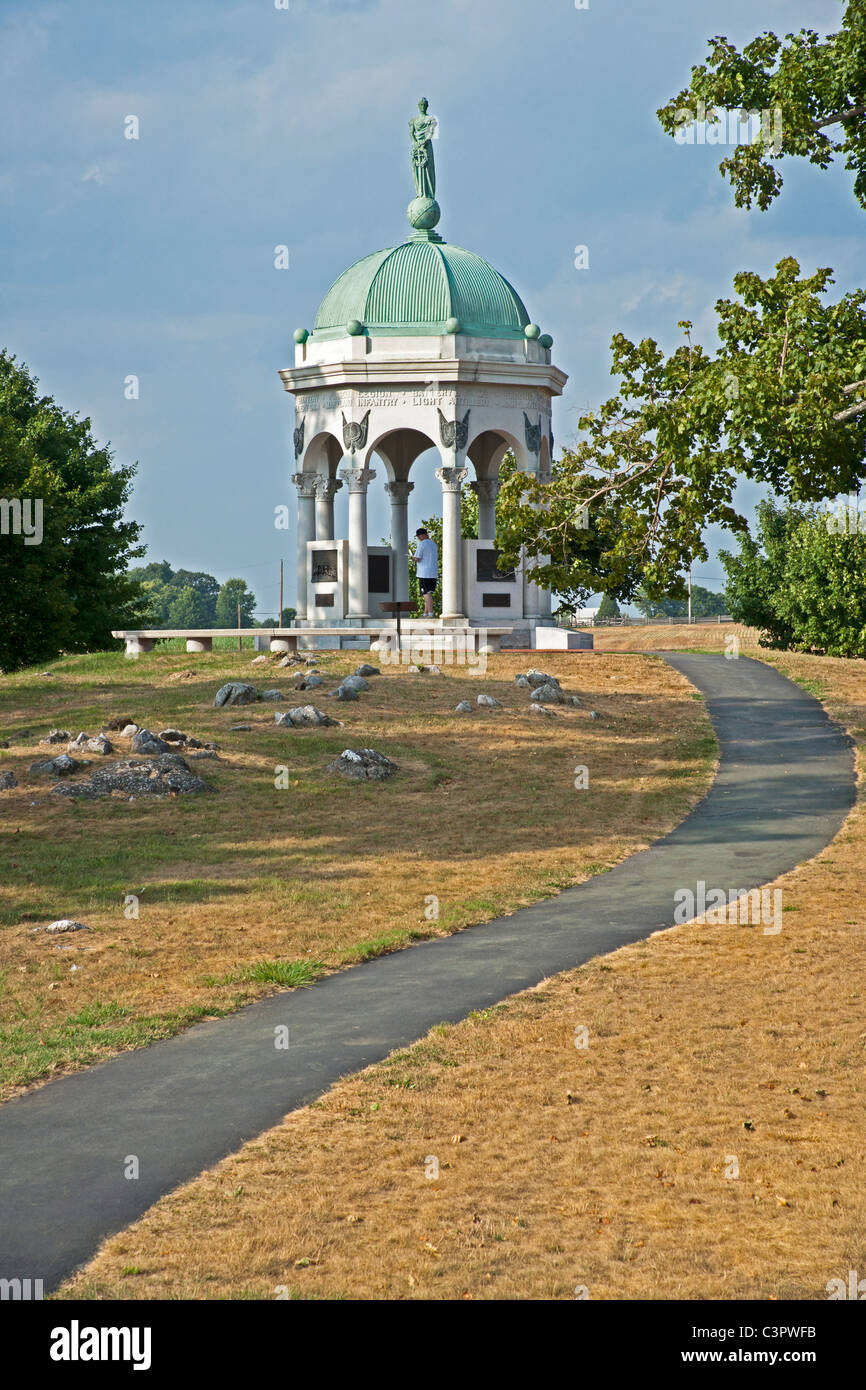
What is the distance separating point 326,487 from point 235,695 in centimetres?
1206

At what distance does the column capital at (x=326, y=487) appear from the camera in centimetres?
3609

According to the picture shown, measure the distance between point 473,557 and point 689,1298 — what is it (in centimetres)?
2949

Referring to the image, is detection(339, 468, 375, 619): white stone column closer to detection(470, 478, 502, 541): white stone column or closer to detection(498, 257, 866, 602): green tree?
detection(470, 478, 502, 541): white stone column

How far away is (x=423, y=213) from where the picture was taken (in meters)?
37.5

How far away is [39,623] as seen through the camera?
39406mm

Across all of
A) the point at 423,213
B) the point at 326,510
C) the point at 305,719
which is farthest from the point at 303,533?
the point at 305,719

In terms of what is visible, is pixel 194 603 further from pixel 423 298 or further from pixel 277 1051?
pixel 277 1051

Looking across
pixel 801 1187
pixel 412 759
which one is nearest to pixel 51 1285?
pixel 801 1187

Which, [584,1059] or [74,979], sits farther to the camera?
[74,979]

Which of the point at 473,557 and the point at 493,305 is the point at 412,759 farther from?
the point at 493,305

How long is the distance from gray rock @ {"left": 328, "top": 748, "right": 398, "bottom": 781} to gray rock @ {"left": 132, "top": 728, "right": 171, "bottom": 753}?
2.71 metres

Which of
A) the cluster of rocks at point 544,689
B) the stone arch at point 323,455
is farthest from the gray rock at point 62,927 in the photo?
the stone arch at point 323,455

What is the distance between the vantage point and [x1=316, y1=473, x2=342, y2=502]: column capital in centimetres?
3609

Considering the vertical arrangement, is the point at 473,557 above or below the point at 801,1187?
above
